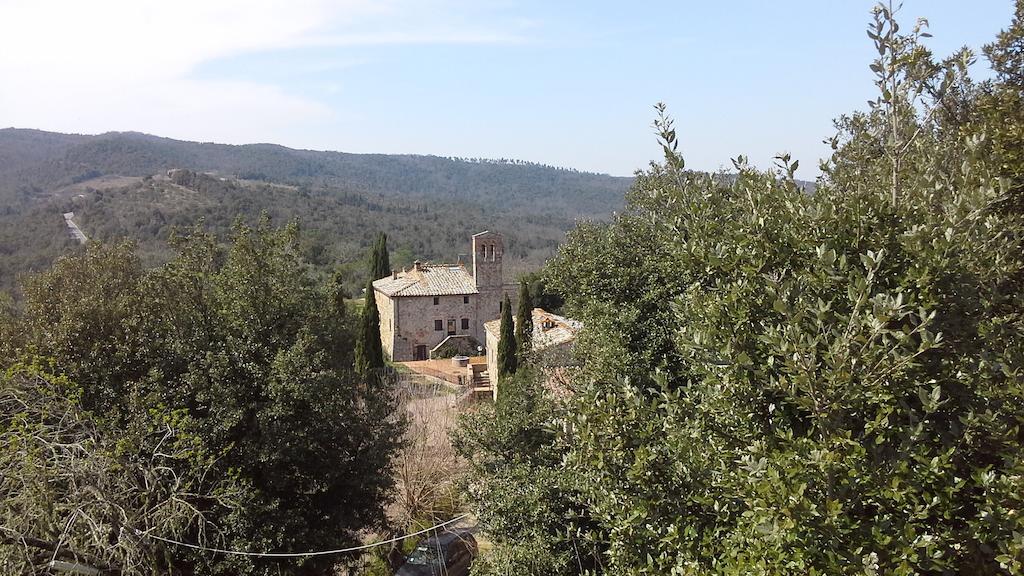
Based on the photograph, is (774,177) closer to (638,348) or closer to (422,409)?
(638,348)

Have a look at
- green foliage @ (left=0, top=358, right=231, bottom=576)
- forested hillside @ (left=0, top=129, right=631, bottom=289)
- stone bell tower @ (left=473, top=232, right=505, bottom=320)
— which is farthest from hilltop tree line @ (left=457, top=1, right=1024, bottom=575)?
stone bell tower @ (left=473, top=232, right=505, bottom=320)

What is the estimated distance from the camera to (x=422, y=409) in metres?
21.8

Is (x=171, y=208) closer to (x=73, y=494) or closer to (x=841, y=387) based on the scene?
(x=73, y=494)

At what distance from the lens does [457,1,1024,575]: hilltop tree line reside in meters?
4.32

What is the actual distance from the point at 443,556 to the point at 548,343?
19.0ft

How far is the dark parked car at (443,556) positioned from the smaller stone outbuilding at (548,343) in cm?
380

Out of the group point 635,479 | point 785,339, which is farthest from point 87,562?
point 785,339

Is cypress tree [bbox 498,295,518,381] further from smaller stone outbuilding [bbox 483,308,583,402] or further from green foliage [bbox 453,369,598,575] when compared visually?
green foliage [bbox 453,369,598,575]

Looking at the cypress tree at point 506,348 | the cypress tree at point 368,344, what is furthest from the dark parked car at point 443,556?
the cypress tree at point 368,344

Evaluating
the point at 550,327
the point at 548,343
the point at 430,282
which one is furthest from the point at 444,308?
the point at 548,343

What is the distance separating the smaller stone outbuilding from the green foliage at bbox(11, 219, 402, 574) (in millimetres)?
3480

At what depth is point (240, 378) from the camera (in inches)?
453

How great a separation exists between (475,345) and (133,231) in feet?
137

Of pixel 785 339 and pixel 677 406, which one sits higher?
pixel 785 339
